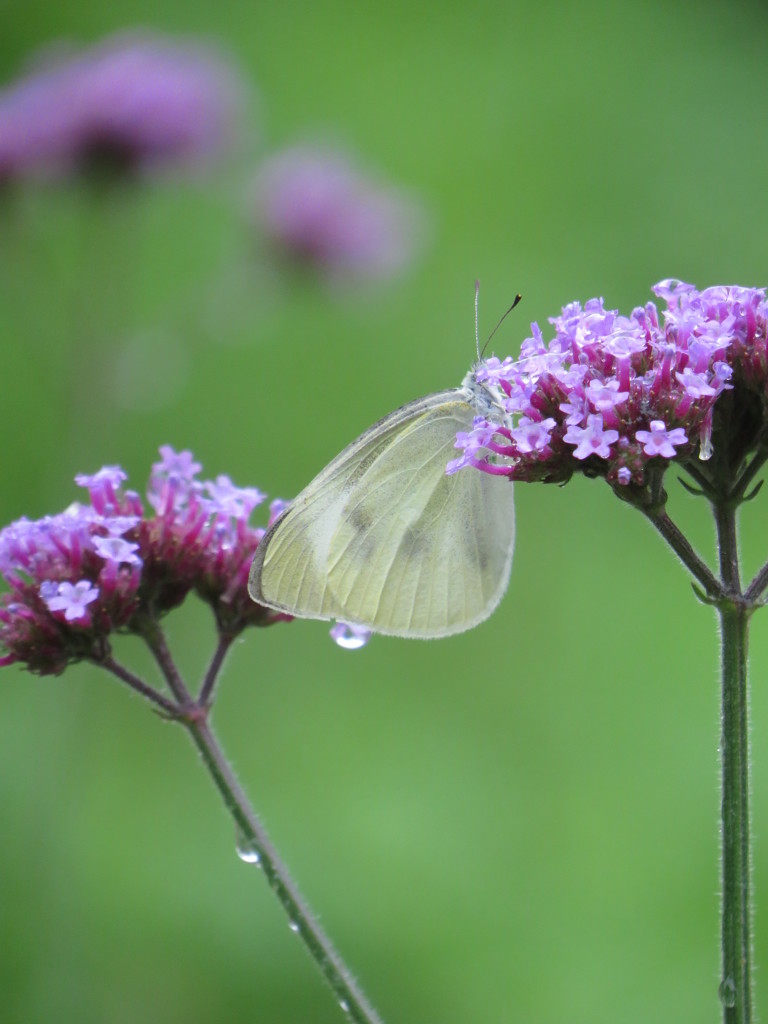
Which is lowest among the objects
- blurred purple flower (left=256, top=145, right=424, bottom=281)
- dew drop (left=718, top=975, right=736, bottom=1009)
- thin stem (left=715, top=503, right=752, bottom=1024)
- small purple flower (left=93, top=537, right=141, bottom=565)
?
dew drop (left=718, top=975, right=736, bottom=1009)

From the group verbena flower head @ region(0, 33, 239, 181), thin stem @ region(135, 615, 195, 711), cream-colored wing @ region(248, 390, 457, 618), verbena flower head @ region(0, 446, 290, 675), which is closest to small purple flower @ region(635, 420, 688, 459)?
cream-colored wing @ region(248, 390, 457, 618)

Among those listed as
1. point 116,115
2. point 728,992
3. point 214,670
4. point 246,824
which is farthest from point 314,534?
point 116,115

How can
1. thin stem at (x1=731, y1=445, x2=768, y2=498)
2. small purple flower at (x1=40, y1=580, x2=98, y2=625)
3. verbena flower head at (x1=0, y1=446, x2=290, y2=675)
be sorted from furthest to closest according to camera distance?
verbena flower head at (x1=0, y1=446, x2=290, y2=675) < small purple flower at (x1=40, y1=580, x2=98, y2=625) < thin stem at (x1=731, y1=445, x2=768, y2=498)

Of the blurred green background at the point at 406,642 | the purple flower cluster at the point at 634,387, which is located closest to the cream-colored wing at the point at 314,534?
the purple flower cluster at the point at 634,387

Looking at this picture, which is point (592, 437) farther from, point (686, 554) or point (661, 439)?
point (686, 554)

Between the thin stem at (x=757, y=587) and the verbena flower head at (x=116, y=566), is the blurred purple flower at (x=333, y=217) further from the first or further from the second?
the thin stem at (x=757, y=587)

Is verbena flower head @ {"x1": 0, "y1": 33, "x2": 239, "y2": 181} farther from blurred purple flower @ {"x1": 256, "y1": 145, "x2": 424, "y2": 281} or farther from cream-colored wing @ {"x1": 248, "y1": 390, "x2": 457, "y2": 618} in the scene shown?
cream-colored wing @ {"x1": 248, "y1": 390, "x2": 457, "y2": 618}

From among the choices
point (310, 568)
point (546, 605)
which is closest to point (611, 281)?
point (546, 605)
